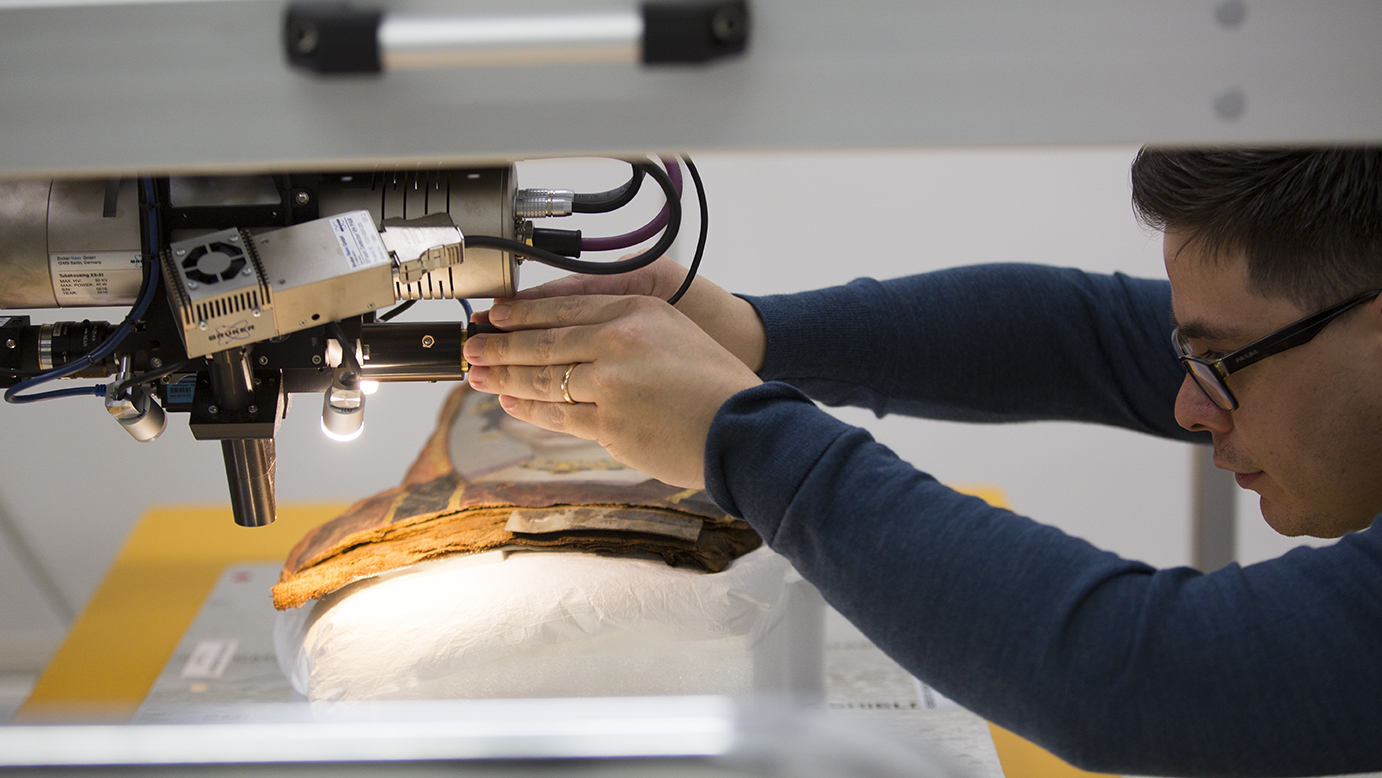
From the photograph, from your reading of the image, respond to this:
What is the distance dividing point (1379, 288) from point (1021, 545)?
14.6 inches

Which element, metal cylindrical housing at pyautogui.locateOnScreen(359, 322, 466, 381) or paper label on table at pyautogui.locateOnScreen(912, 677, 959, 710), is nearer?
metal cylindrical housing at pyautogui.locateOnScreen(359, 322, 466, 381)

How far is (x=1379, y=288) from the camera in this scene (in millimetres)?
764

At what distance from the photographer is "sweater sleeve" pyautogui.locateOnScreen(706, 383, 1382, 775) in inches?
24.6

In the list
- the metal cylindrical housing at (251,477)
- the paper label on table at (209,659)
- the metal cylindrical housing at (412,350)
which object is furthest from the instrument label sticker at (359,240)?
the paper label on table at (209,659)

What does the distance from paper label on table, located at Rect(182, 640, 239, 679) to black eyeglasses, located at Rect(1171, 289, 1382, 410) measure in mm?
1125

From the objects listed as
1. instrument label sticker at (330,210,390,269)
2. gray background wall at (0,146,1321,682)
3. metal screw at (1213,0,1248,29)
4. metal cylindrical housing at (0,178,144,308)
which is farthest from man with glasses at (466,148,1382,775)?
gray background wall at (0,146,1321,682)

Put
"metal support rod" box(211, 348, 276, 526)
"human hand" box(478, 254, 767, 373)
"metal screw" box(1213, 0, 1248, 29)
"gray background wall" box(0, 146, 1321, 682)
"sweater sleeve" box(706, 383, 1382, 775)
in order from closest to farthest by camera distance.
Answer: "metal screw" box(1213, 0, 1248, 29) → "sweater sleeve" box(706, 383, 1382, 775) → "metal support rod" box(211, 348, 276, 526) → "human hand" box(478, 254, 767, 373) → "gray background wall" box(0, 146, 1321, 682)

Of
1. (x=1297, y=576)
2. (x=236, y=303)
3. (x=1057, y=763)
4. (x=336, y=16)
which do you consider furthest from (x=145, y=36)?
(x=1057, y=763)

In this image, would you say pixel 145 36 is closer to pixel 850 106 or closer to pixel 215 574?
pixel 850 106

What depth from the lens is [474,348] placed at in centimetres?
77

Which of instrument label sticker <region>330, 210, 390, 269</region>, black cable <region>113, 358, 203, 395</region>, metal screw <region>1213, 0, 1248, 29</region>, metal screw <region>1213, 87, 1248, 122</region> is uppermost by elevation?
metal screw <region>1213, 0, 1248, 29</region>

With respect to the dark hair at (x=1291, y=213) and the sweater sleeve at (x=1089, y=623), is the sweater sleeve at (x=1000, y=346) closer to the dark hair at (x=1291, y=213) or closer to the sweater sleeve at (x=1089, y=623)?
the dark hair at (x=1291, y=213)

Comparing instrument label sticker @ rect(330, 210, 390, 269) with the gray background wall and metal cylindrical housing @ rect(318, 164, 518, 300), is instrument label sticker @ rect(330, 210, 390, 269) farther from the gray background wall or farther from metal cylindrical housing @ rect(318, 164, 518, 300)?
the gray background wall

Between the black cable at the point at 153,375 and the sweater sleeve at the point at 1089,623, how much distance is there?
15.5 inches
